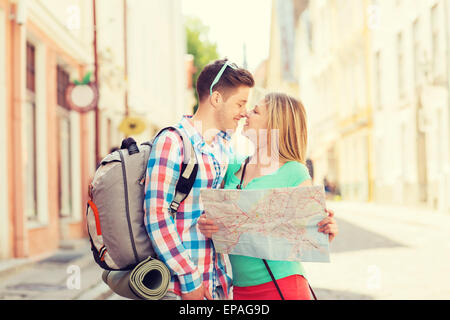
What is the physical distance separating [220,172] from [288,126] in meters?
0.28

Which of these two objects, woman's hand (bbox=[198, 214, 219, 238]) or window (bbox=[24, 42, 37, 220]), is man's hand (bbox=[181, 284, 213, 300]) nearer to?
woman's hand (bbox=[198, 214, 219, 238])

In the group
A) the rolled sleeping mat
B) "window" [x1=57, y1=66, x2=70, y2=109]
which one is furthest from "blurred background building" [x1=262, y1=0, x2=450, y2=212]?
the rolled sleeping mat

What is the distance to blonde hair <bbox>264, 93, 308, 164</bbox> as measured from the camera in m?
2.05

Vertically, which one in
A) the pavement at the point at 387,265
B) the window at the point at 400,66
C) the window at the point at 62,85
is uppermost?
the window at the point at 400,66

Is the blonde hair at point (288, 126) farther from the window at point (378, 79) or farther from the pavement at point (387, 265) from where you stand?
the window at point (378, 79)

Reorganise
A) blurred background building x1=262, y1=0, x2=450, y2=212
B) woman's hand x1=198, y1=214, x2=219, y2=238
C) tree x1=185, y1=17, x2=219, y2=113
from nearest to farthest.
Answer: woman's hand x1=198, y1=214, x2=219, y2=238
blurred background building x1=262, y1=0, x2=450, y2=212
tree x1=185, y1=17, x2=219, y2=113

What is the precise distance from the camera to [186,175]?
191 cm

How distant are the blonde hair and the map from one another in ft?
0.95

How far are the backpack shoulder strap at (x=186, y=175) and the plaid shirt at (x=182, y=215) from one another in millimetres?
17

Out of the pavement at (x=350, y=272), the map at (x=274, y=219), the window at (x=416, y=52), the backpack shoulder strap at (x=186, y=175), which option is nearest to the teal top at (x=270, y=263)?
the map at (x=274, y=219)

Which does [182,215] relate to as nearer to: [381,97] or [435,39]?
[435,39]

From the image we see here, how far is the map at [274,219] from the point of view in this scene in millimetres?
1805
